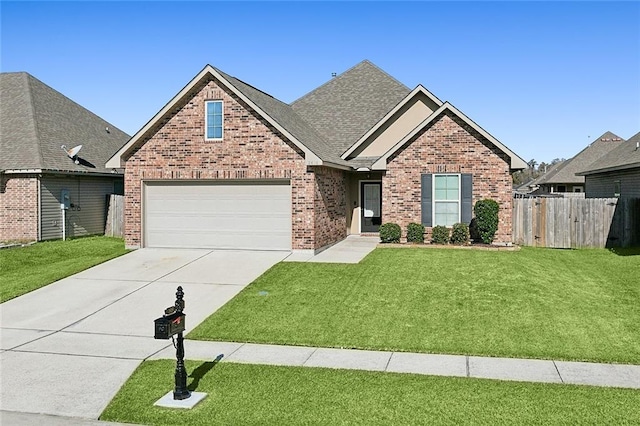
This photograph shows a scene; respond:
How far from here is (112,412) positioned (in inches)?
279

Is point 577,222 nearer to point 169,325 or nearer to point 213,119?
point 213,119

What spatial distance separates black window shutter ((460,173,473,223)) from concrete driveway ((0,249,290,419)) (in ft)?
21.2

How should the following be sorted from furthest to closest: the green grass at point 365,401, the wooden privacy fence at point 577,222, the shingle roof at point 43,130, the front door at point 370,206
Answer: the front door at point 370,206 < the shingle roof at point 43,130 < the wooden privacy fence at point 577,222 < the green grass at point 365,401

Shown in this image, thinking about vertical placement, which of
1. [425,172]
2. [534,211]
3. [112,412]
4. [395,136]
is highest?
[395,136]

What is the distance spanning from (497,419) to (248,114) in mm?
13658

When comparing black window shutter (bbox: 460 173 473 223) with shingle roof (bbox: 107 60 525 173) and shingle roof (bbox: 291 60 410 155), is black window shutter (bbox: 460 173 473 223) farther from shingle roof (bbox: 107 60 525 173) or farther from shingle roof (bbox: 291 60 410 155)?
shingle roof (bbox: 291 60 410 155)

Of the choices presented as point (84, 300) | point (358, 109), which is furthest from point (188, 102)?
point (358, 109)

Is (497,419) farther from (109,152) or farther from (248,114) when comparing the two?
(109,152)

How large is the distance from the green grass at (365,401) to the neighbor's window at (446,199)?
11.7 metres

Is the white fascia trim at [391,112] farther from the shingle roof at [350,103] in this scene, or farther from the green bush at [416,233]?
the green bush at [416,233]

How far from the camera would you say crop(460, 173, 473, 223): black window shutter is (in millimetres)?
19078

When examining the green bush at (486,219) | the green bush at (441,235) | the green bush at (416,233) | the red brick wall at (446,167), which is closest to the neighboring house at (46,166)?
the red brick wall at (446,167)

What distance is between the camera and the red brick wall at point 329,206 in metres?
18.4

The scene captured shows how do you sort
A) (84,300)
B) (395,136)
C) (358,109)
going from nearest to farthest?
(84,300) < (395,136) < (358,109)
